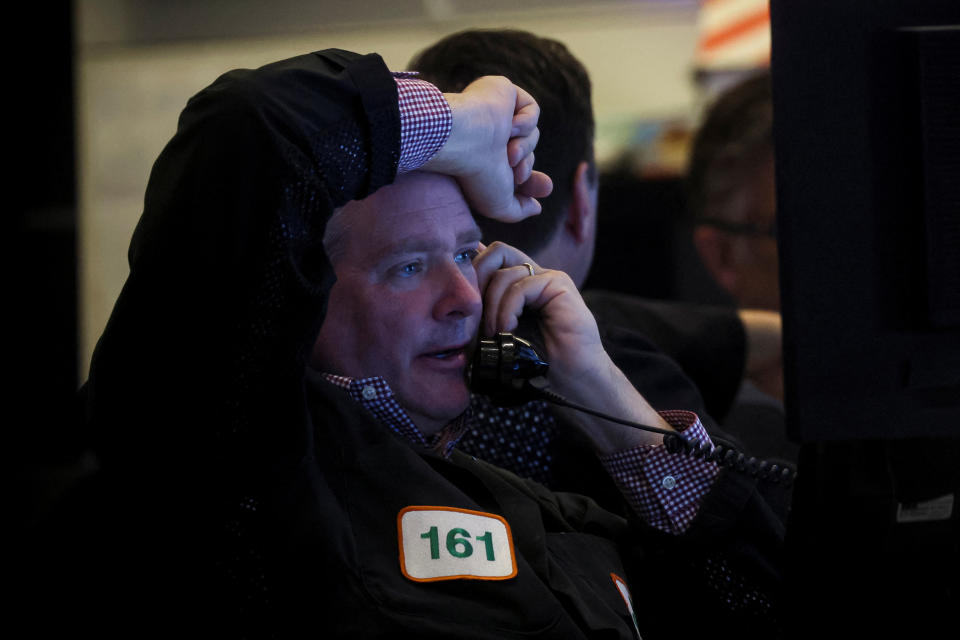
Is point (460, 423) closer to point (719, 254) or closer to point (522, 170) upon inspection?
point (522, 170)

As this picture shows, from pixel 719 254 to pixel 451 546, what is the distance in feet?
4.53

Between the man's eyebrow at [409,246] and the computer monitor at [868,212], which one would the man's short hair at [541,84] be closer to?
the man's eyebrow at [409,246]

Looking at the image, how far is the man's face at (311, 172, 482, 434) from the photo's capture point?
1.07 meters

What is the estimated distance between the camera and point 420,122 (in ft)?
3.08

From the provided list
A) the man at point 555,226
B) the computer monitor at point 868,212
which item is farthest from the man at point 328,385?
the computer monitor at point 868,212

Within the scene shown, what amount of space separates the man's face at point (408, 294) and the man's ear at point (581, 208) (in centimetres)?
43

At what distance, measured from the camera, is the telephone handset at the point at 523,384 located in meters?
1.05

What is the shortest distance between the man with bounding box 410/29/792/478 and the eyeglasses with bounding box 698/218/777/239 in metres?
0.46

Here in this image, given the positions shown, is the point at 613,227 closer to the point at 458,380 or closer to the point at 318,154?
the point at 458,380

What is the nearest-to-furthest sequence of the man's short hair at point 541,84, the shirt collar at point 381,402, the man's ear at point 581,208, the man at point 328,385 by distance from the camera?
the man at point 328,385 → the shirt collar at point 381,402 → the man's short hair at point 541,84 → the man's ear at point 581,208

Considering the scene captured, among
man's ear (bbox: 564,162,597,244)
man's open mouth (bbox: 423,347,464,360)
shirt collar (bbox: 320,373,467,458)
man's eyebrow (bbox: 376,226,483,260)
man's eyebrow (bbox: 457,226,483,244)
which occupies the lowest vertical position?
shirt collar (bbox: 320,373,467,458)

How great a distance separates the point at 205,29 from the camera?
430cm

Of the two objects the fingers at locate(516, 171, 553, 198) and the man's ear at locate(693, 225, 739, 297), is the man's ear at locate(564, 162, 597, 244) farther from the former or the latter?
the man's ear at locate(693, 225, 739, 297)

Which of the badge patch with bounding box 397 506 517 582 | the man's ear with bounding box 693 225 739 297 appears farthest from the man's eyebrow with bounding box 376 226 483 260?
the man's ear with bounding box 693 225 739 297
